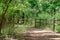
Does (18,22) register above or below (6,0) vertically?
below

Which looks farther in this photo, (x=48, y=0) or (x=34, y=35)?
(x=48, y=0)

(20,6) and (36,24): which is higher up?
(20,6)

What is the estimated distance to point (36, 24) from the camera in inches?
579

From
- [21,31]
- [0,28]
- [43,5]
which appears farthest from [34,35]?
[43,5]

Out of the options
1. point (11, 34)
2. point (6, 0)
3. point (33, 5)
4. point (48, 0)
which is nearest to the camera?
point (6, 0)

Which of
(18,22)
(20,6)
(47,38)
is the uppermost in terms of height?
(20,6)

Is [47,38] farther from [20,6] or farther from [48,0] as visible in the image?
[48,0]

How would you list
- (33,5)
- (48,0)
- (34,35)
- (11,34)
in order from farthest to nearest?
(48,0) → (33,5) → (34,35) → (11,34)

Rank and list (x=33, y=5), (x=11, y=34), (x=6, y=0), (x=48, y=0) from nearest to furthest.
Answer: (x=6, y=0)
(x=11, y=34)
(x=33, y=5)
(x=48, y=0)

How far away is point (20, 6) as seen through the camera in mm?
9289

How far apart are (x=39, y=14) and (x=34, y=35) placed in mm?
3774

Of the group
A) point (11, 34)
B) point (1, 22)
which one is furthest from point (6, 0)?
point (11, 34)

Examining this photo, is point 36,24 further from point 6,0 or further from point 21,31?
point 6,0

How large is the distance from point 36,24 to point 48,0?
7.74ft
